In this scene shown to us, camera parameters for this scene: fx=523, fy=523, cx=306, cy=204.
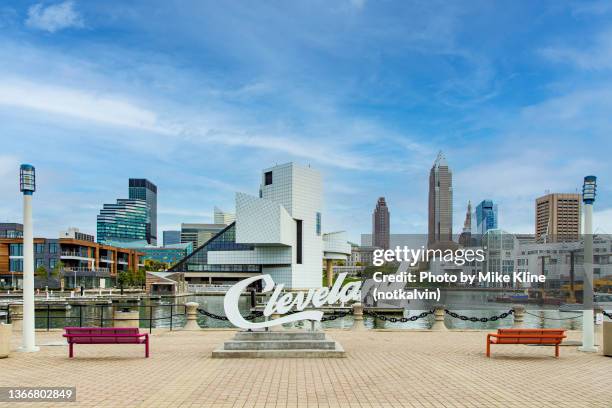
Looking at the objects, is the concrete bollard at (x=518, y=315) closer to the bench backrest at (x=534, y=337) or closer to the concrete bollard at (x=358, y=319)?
the concrete bollard at (x=358, y=319)

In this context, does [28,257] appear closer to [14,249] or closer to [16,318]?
[16,318]

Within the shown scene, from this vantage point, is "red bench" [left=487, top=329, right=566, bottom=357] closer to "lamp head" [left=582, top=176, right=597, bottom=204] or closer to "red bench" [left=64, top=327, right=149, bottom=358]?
"lamp head" [left=582, top=176, right=597, bottom=204]

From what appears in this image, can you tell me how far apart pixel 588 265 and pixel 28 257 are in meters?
15.9

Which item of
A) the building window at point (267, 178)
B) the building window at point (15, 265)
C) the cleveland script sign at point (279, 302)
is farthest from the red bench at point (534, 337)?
the building window at point (15, 265)

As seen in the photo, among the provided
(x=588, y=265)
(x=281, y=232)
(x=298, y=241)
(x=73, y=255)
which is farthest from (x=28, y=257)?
(x=73, y=255)

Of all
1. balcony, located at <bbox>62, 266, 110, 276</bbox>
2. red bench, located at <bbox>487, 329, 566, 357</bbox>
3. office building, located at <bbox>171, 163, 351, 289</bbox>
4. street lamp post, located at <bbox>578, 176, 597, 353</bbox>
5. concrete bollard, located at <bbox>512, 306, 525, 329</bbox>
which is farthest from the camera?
office building, located at <bbox>171, 163, 351, 289</bbox>

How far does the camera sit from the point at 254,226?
327 ft

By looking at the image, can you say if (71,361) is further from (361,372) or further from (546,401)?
(546,401)

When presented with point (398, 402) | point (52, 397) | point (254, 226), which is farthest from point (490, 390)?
point (254, 226)

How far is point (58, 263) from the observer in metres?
93.0

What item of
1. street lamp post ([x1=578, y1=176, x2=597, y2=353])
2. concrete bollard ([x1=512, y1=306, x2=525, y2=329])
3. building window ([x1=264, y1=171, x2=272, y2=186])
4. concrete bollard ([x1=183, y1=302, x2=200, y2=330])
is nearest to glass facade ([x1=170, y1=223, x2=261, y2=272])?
building window ([x1=264, y1=171, x2=272, y2=186])

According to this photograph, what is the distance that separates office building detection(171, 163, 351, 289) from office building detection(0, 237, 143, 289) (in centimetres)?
2346

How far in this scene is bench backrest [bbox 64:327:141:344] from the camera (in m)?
12.8

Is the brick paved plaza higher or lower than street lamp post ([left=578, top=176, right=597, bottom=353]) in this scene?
lower
